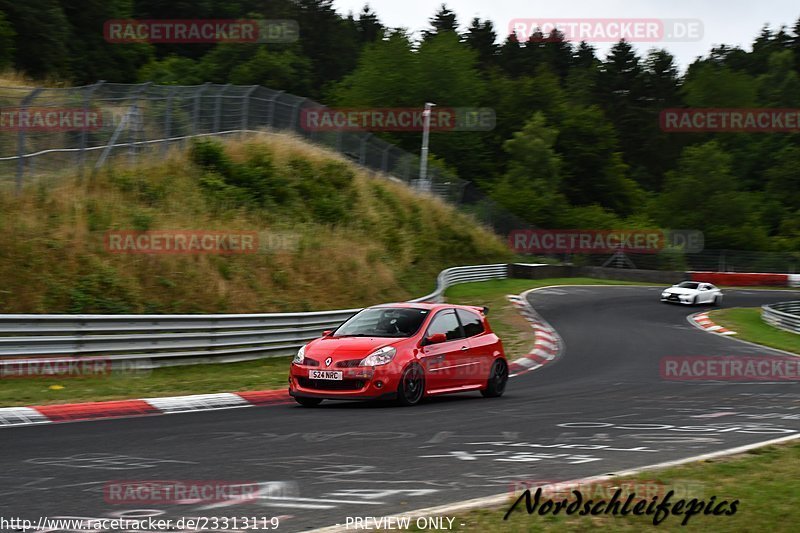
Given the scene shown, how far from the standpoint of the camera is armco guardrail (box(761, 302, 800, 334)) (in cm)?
3086

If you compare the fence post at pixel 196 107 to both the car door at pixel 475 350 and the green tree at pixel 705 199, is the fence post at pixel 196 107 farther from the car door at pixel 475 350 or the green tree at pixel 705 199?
the green tree at pixel 705 199

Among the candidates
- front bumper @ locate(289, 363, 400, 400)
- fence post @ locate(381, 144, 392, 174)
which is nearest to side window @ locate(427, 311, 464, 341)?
front bumper @ locate(289, 363, 400, 400)

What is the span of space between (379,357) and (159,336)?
5.37 m

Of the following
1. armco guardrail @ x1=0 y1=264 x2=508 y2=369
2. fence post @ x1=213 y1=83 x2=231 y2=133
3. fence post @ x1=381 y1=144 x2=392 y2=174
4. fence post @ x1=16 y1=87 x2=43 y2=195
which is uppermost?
fence post @ x1=213 y1=83 x2=231 y2=133

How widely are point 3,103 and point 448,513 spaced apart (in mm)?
17915

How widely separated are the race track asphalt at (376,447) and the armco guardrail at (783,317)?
53.4ft

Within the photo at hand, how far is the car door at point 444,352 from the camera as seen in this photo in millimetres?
12562

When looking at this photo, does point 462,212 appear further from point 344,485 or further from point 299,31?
point 299,31

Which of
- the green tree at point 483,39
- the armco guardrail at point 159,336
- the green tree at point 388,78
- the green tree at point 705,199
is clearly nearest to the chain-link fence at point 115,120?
the armco guardrail at point 159,336

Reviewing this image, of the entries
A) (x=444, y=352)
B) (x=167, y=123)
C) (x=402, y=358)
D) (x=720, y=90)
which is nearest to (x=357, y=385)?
(x=402, y=358)

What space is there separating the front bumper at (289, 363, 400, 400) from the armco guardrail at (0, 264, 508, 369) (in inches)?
174

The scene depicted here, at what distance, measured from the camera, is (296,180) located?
3394 centimetres

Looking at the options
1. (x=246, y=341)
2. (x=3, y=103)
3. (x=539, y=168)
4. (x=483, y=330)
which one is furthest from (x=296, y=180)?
(x=539, y=168)

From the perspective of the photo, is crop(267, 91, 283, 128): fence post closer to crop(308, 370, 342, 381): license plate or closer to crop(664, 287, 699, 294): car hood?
crop(664, 287, 699, 294): car hood
